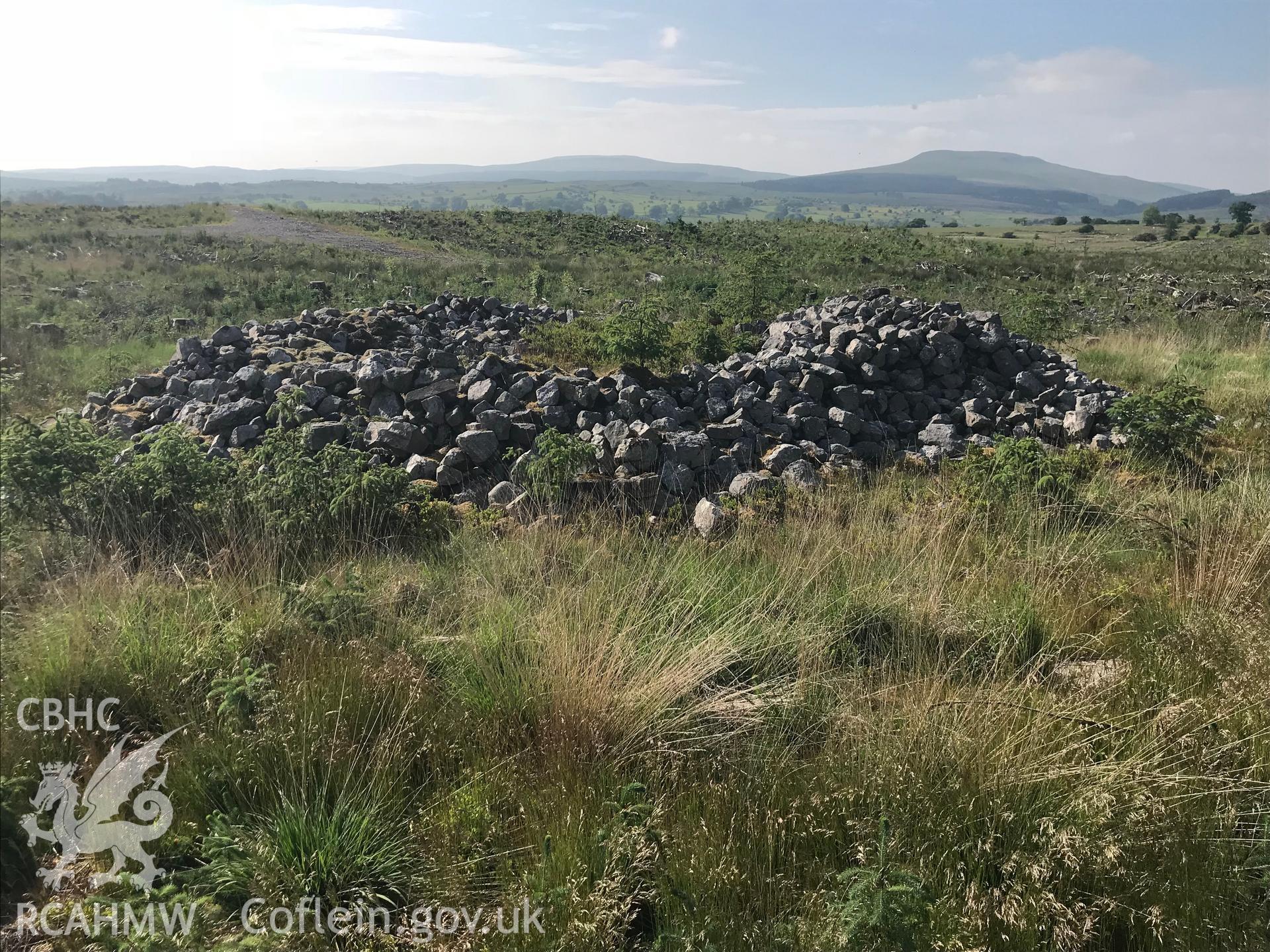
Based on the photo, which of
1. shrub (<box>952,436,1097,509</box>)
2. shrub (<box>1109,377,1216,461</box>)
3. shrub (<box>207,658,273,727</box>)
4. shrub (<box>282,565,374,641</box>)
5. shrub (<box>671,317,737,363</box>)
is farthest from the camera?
shrub (<box>671,317,737,363</box>)

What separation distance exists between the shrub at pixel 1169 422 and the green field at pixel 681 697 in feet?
2.65

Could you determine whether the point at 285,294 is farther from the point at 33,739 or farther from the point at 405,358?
the point at 33,739

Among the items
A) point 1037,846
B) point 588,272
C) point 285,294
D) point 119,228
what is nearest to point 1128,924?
point 1037,846

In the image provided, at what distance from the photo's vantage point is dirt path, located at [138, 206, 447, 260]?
33.3 m

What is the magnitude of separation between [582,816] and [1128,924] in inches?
80.5

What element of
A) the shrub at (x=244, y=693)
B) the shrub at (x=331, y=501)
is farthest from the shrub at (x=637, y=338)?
the shrub at (x=244, y=693)

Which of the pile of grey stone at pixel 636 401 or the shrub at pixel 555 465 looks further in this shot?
the pile of grey stone at pixel 636 401

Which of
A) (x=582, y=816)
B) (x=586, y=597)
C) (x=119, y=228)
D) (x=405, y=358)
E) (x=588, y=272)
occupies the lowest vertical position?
(x=582, y=816)

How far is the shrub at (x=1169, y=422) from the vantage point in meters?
7.99

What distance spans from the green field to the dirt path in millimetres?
27800

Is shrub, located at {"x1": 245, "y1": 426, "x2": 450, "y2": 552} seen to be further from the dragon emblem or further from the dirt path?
the dirt path

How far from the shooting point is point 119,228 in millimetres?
36438

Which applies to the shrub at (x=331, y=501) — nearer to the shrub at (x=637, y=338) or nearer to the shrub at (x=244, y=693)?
the shrub at (x=244, y=693)


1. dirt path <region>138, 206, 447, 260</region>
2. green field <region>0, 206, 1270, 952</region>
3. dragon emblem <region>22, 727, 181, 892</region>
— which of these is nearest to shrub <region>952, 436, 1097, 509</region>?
green field <region>0, 206, 1270, 952</region>
